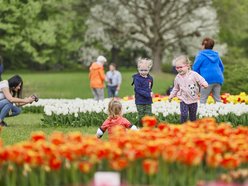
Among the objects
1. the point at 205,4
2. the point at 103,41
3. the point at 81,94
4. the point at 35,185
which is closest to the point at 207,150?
the point at 35,185

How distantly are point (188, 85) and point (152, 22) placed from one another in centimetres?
3662

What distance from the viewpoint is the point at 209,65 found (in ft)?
51.5

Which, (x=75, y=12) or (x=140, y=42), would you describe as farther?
(x=140, y=42)

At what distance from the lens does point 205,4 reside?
1795 inches

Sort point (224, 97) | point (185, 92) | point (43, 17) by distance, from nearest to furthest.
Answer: point (185, 92)
point (224, 97)
point (43, 17)

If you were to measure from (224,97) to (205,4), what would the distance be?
90.4 ft

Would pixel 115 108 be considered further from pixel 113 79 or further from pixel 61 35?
pixel 61 35

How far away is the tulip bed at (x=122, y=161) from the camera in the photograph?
6.30 m

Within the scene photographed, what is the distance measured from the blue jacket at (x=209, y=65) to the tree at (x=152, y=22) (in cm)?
3030

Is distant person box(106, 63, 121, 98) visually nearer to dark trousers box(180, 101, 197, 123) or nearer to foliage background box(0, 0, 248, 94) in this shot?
foliage background box(0, 0, 248, 94)

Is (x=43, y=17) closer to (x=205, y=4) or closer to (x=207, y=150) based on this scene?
(x=205, y=4)

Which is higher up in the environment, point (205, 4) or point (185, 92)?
point (205, 4)

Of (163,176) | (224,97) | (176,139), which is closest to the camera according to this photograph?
(163,176)

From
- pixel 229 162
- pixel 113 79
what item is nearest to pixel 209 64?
pixel 113 79
